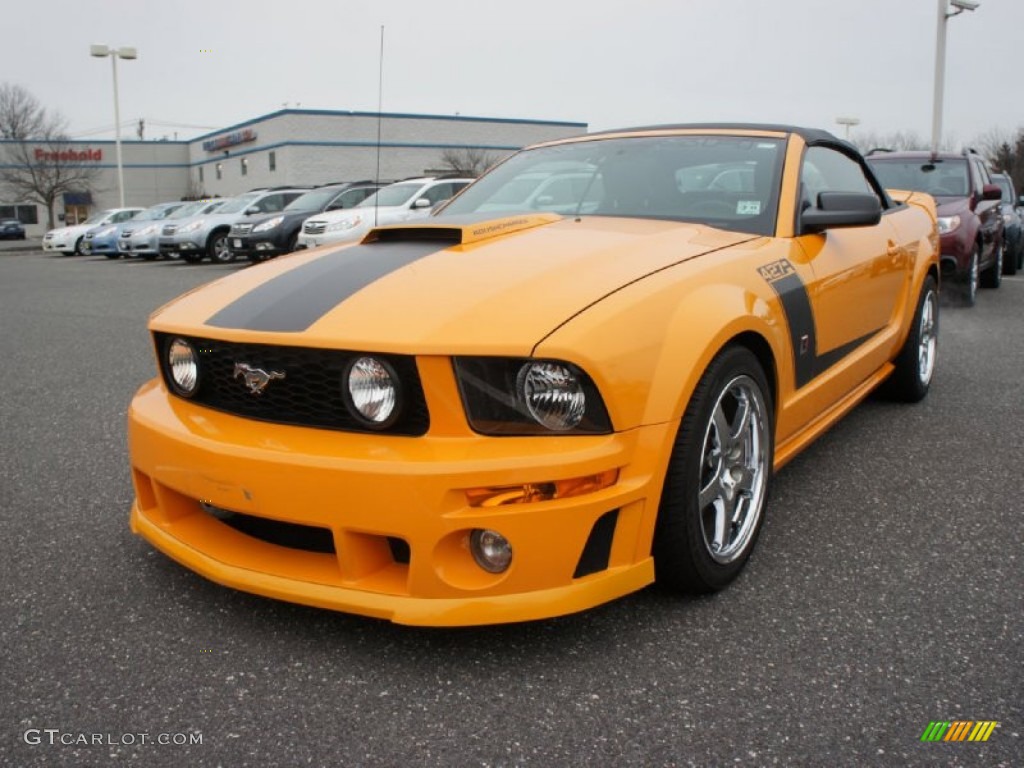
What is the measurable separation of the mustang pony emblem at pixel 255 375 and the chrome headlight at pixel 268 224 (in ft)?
46.1

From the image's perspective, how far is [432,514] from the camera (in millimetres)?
2014

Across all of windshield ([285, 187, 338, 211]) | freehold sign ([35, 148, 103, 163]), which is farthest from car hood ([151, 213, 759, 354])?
freehold sign ([35, 148, 103, 163])

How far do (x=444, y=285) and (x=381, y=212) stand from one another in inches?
477

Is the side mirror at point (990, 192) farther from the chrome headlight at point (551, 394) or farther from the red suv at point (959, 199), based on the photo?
the chrome headlight at point (551, 394)

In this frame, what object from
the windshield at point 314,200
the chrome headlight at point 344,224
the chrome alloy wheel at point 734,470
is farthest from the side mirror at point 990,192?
the windshield at point 314,200

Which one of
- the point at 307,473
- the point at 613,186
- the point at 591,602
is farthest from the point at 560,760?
the point at 613,186

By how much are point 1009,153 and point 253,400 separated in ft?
164

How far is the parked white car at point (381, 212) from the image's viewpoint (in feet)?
45.0

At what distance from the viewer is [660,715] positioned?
1961mm

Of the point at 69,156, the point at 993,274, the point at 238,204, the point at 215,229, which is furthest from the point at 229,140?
the point at 993,274

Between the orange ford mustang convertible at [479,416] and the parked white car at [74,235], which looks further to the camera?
the parked white car at [74,235]

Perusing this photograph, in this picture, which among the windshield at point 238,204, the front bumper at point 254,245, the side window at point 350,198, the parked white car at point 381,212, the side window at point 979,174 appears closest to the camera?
the side window at point 979,174

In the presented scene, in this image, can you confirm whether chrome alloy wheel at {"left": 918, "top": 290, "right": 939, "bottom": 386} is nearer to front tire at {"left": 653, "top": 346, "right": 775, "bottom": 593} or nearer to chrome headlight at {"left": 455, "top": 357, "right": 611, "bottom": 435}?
front tire at {"left": 653, "top": 346, "right": 775, "bottom": 593}

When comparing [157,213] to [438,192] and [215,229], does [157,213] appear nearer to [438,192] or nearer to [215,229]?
[215,229]
